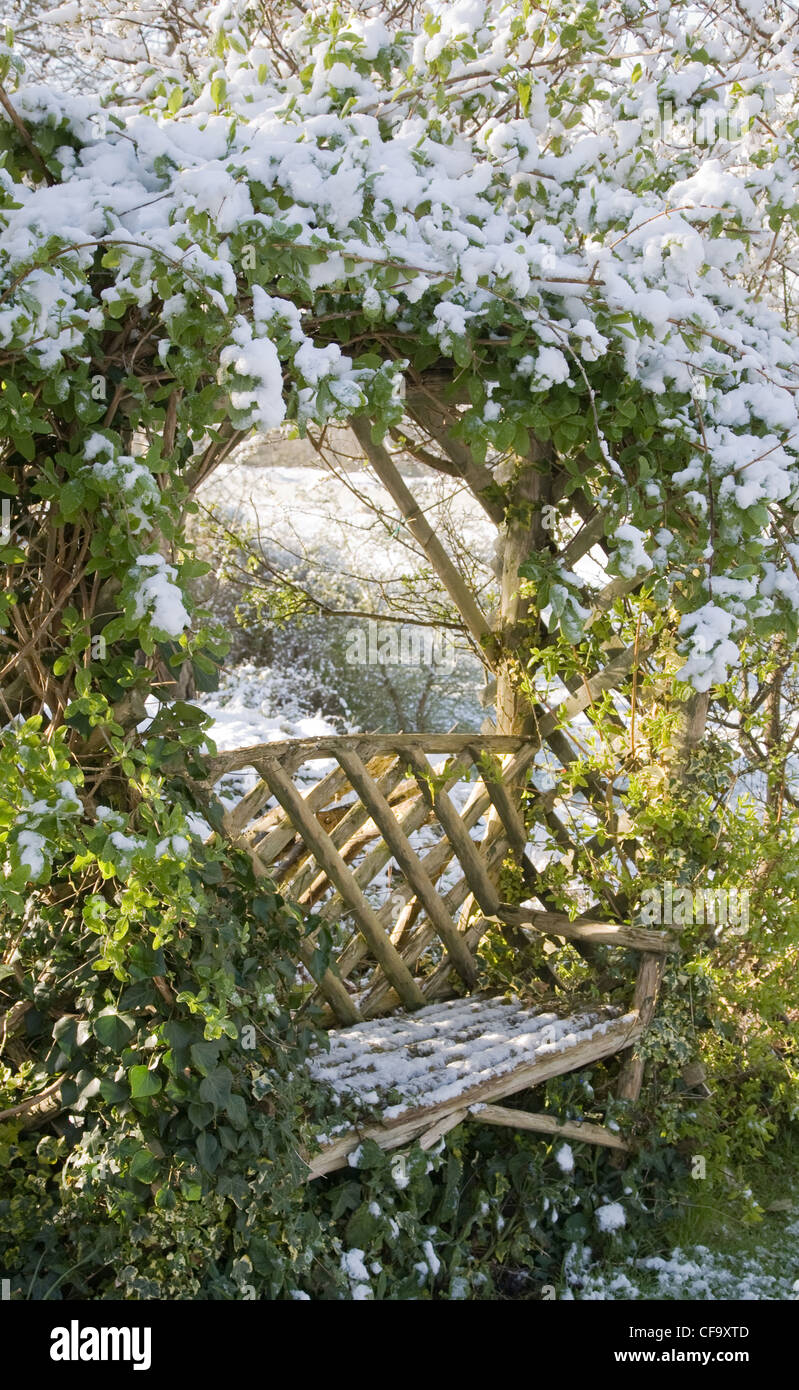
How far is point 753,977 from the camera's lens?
3816mm

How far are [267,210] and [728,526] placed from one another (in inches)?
53.4

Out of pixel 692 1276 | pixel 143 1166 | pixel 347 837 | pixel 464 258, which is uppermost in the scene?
pixel 464 258

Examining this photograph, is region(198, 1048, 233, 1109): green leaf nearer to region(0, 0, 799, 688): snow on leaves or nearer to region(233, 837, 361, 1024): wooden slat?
region(233, 837, 361, 1024): wooden slat

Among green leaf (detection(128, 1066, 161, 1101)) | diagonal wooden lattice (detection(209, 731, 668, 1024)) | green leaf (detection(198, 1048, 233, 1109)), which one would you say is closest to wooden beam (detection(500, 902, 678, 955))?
diagonal wooden lattice (detection(209, 731, 668, 1024))

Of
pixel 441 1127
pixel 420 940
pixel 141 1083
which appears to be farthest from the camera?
pixel 420 940

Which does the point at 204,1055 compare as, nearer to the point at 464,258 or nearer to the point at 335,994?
the point at 335,994

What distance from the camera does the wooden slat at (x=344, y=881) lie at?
2.95m

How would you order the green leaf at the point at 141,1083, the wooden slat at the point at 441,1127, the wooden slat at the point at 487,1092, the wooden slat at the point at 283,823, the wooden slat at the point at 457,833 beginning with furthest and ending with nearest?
the wooden slat at the point at 457,833 → the wooden slat at the point at 283,823 → the wooden slat at the point at 441,1127 → the wooden slat at the point at 487,1092 → the green leaf at the point at 141,1083

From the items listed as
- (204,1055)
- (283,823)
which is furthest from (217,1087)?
(283,823)

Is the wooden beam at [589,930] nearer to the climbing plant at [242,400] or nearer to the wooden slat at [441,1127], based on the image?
the wooden slat at [441,1127]

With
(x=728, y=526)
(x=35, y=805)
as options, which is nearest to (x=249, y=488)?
(x=728, y=526)

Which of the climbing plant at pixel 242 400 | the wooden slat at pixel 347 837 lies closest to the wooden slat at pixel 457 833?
the wooden slat at pixel 347 837

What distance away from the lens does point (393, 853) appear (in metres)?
3.41

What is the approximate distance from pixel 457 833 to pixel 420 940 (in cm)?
44
